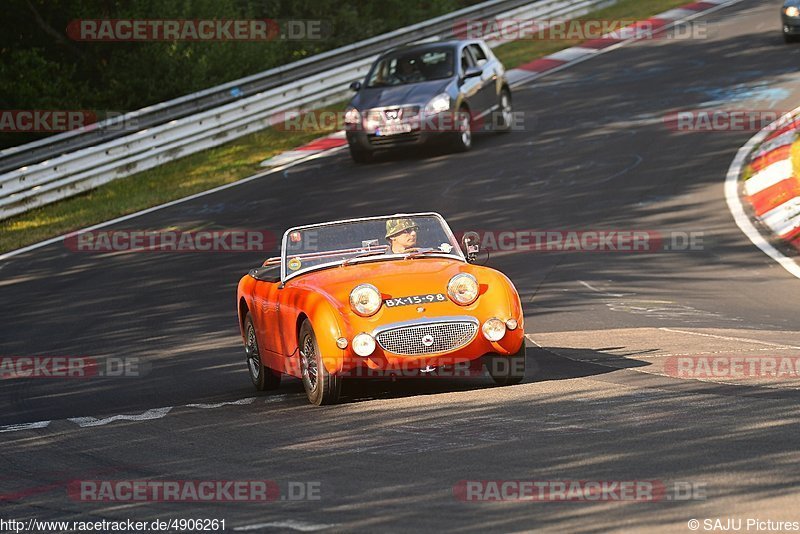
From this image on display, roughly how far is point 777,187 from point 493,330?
9.10 m

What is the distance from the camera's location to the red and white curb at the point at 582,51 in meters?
24.7

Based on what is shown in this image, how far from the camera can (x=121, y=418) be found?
970cm

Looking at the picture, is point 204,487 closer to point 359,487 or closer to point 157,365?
point 359,487

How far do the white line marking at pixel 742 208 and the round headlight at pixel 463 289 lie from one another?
19.3ft

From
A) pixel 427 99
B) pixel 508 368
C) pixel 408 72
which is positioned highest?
pixel 408 72

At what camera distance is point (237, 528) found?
6188 millimetres

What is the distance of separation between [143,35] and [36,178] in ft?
29.4

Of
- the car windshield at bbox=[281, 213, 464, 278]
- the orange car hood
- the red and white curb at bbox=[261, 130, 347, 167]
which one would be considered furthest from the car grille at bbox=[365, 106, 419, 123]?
the orange car hood

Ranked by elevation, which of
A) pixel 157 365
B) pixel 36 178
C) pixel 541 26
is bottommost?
pixel 157 365

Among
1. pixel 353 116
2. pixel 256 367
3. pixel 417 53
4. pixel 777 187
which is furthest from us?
pixel 417 53

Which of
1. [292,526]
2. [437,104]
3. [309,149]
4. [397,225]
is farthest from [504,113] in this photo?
[292,526]

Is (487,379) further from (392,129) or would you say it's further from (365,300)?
(392,129)

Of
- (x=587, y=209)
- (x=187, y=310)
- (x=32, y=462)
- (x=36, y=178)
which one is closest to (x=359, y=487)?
(x=32, y=462)

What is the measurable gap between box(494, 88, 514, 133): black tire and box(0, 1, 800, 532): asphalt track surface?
16.0 inches
